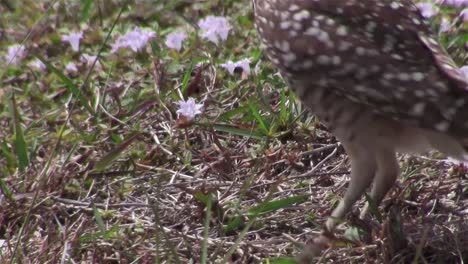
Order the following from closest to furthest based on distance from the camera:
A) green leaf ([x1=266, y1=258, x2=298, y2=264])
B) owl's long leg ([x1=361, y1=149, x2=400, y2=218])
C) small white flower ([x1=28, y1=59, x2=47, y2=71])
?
1. green leaf ([x1=266, y1=258, x2=298, y2=264])
2. owl's long leg ([x1=361, y1=149, x2=400, y2=218])
3. small white flower ([x1=28, y1=59, x2=47, y2=71])

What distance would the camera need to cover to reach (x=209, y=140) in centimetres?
466

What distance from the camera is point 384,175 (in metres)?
3.93

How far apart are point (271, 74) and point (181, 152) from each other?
0.66 metres

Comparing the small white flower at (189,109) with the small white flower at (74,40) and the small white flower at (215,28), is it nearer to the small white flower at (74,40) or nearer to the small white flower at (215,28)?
the small white flower at (215,28)

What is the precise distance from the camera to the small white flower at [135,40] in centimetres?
524

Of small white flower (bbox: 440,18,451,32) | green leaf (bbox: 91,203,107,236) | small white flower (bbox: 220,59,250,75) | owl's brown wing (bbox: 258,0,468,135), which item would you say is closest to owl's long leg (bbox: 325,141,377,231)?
owl's brown wing (bbox: 258,0,468,135)

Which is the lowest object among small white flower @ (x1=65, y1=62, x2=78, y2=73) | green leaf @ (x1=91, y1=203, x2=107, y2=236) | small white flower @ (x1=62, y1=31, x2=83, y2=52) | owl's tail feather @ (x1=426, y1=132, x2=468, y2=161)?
small white flower @ (x1=65, y1=62, x2=78, y2=73)

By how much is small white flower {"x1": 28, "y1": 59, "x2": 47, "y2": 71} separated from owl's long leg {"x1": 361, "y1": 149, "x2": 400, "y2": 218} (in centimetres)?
223

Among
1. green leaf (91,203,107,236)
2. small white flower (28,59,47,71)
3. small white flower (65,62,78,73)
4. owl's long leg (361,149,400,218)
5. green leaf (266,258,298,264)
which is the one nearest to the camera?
green leaf (266,258,298,264)

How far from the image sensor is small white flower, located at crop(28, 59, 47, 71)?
5512 millimetres

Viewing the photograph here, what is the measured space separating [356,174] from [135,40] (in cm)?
178

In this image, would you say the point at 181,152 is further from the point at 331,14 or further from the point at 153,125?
the point at 331,14

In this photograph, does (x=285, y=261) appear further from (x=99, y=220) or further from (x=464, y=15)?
(x=464, y=15)

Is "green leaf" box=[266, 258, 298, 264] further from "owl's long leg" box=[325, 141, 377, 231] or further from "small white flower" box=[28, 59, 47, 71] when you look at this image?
"small white flower" box=[28, 59, 47, 71]
